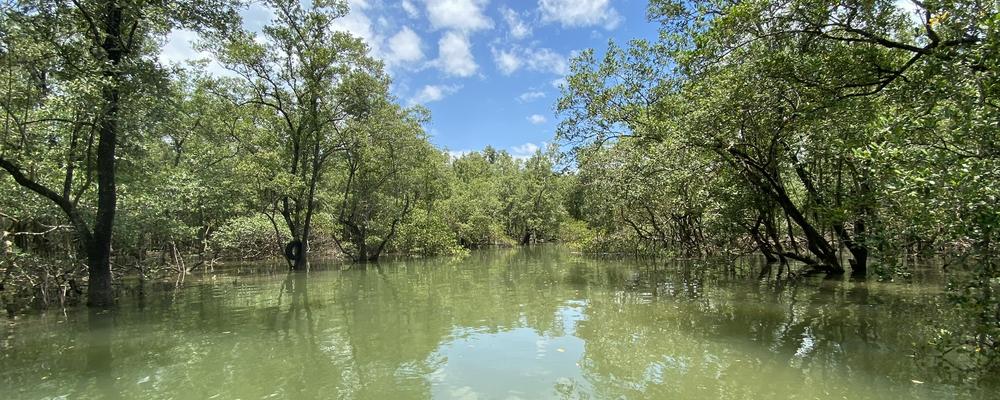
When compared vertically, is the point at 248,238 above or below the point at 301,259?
above

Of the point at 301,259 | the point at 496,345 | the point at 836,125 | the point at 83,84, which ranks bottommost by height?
the point at 496,345

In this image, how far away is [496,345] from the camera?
334 inches

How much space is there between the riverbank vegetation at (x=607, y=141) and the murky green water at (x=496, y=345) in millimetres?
1347

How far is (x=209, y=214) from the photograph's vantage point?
2359 cm

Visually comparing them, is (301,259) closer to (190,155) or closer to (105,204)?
(190,155)

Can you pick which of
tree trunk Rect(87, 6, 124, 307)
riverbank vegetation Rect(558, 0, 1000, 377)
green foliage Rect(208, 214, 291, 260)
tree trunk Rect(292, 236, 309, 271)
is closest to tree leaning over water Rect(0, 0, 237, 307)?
tree trunk Rect(87, 6, 124, 307)

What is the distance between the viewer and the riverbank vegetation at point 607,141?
5.89m

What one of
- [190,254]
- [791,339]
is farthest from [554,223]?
[791,339]

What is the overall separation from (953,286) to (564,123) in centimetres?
1293

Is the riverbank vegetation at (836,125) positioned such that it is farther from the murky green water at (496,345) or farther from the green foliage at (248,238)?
the green foliage at (248,238)

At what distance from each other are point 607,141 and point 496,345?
10935mm

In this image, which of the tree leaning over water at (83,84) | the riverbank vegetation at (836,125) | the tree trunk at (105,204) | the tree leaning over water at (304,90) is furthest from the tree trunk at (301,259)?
the riverbank vegetation at (836,125)

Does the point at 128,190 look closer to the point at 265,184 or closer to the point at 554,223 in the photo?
the point at 265,184

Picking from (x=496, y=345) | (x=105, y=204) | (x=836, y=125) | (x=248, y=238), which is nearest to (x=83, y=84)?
(x=105, y=204)
